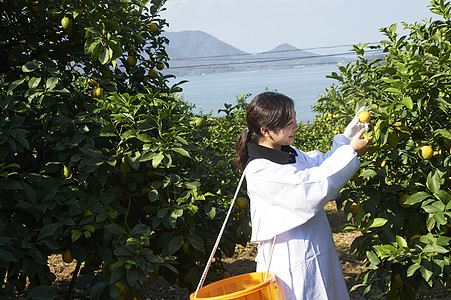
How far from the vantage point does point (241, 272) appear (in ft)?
14.6

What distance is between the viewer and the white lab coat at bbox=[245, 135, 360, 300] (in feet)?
5.76

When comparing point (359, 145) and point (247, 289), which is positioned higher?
point (359, 145)

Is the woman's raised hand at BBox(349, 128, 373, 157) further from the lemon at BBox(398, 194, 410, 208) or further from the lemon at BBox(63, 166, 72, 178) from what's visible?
the lemon at BBox(63, 166, 72, 178)

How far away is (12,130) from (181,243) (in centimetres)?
94

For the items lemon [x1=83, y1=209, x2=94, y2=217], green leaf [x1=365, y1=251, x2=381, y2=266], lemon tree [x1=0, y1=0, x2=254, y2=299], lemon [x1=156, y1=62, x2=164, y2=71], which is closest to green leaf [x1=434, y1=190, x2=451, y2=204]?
green leaf [x1=365, y1=251, x2=381, y2=266]

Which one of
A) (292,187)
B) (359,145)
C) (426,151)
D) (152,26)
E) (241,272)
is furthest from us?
(241,272)

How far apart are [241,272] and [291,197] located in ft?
9.25

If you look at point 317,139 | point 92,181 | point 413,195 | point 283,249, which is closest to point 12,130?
point 92,181

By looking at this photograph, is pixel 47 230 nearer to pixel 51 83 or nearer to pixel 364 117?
pixel 51 83

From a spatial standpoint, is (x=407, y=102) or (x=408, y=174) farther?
(x=408, y=174)

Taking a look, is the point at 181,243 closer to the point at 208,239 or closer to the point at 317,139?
the point at 208,239

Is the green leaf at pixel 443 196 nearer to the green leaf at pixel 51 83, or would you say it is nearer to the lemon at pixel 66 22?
the green leaf at pixel 51 83

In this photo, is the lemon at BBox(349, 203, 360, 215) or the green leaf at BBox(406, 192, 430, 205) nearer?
the green leaf at BBox(406, 192, 430, 205)

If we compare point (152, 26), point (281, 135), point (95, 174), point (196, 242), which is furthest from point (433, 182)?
point (152, 26)
